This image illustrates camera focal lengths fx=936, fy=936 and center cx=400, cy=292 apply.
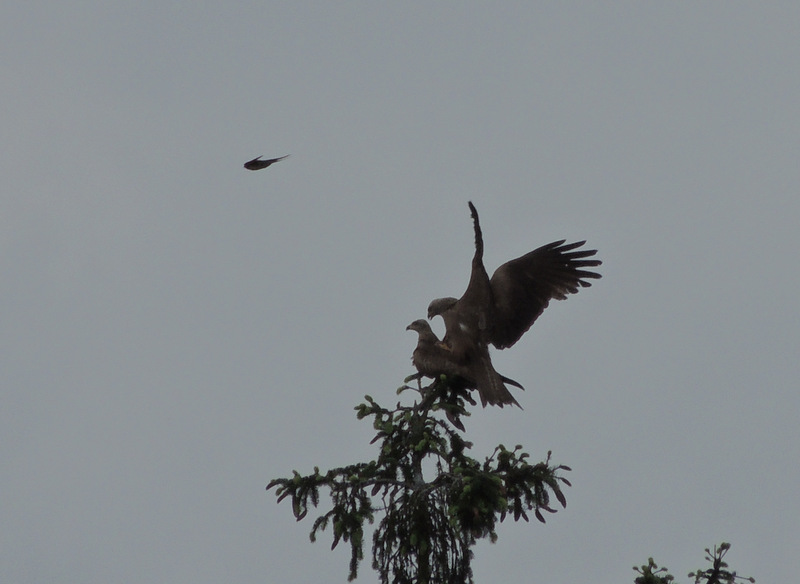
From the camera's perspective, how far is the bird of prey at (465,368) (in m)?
7.94

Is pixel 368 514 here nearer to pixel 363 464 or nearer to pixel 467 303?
pixel 363 464

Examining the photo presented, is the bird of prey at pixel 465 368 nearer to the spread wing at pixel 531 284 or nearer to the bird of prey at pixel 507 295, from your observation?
the bird of prey at pixel 507 295

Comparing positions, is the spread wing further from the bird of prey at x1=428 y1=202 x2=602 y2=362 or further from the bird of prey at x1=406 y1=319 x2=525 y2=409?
the bird of prey at x1=406 y1=319 x2=525 y2=409

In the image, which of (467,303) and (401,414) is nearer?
(401,414)

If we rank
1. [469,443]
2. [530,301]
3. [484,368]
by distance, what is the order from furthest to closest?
[530,301] → [484,368] → [469,443]

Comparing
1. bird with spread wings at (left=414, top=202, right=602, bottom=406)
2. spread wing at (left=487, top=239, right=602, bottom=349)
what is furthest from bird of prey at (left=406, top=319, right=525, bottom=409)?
spread wing at (left=487, top=239, right=602, bottom=349)

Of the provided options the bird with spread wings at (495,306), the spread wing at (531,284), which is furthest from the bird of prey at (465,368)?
the spread wing at (531,284)

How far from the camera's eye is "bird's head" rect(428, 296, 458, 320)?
8.74 metres

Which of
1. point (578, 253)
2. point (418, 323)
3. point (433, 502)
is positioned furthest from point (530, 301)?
point (433, 502)

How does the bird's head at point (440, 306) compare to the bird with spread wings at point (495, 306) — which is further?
the bird's head at point (440, 306)

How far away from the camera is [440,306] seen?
28.8ft

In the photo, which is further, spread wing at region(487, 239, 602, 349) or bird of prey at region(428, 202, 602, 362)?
spread wing at region(487, 239, 602, 349)

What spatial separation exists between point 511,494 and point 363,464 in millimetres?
1174

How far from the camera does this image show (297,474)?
7109 mm
